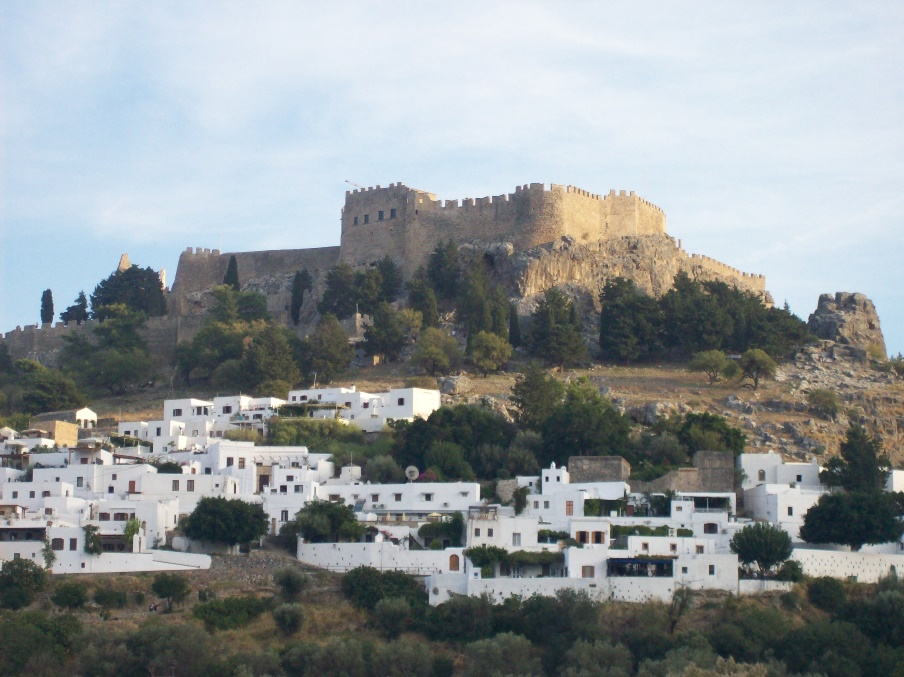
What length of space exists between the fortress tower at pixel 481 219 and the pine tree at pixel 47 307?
14236 mm

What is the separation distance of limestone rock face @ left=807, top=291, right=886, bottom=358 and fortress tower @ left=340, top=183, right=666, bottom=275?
29.9 ft

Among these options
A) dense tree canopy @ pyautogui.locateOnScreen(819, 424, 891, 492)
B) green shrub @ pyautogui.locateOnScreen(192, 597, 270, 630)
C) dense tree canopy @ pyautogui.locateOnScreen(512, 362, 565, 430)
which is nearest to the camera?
green shrub @ pyautogui.locateOnScreen(192, 597, 270, 630)

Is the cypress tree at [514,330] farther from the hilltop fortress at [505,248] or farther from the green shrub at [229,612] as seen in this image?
the green shrub at [229,612]

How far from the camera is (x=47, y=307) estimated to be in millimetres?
82000

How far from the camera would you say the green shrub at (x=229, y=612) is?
149 ft

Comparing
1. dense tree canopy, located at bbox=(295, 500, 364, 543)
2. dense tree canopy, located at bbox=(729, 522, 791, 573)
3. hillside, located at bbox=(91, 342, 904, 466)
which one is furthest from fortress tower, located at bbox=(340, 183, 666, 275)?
dense tree canopy, located at bbox=(729, 522, 791, 573)

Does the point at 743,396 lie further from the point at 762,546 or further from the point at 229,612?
the point at 229,612

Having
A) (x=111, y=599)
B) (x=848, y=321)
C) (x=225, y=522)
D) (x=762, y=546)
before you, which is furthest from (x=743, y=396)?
(x=111, y=599)

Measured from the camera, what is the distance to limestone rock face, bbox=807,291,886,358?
7100 cm

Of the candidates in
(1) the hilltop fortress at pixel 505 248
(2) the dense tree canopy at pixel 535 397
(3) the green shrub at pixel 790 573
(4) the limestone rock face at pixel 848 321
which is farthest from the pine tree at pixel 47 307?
(3) the green shrub at pixel 790 573

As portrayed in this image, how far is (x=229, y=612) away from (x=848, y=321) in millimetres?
34643

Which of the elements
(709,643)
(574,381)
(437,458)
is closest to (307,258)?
(574,381)

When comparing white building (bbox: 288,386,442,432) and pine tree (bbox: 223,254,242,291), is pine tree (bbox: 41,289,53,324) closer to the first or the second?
pine tree (bbox: 223,254,242,291)

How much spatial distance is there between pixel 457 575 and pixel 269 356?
20.9 m
